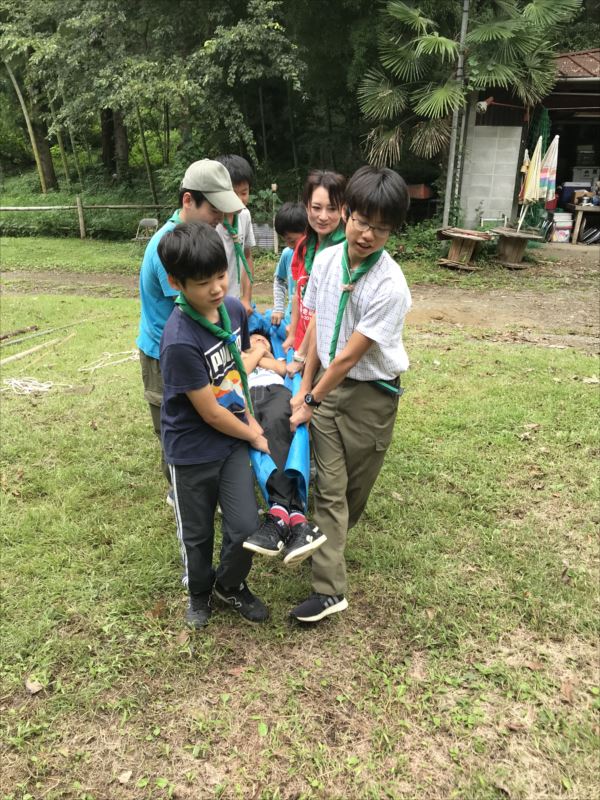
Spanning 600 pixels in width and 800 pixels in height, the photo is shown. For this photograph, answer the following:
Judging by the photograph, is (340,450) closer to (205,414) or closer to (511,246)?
(205,414)

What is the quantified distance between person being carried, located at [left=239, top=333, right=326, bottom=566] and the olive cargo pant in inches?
3.8

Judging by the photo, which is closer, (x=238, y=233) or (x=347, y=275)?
(x=347, y=275)

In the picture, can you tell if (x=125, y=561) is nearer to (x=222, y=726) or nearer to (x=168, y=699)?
(x=168, y=699)

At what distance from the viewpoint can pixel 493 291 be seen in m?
8.96

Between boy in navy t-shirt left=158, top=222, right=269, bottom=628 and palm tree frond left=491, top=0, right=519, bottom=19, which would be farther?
palm tree frond left=491, top=0, right=519, bottom=19

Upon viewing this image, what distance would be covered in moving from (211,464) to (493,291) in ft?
25.3

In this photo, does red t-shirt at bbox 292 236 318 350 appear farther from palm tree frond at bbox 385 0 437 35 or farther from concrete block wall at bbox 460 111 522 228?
concrete block wall at bbox 460 111 522 228

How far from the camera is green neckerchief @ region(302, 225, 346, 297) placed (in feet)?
9.74

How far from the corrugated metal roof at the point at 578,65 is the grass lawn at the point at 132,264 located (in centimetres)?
329

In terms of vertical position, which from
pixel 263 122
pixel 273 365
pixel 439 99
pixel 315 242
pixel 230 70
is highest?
pixel 230 70

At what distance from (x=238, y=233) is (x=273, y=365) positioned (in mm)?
774

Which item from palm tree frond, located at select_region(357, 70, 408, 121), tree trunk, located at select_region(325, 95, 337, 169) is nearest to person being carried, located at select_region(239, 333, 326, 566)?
palm tree frond, located at select_region(357, 70, 408, 121)

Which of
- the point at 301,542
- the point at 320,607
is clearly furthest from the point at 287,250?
the point at 320,607

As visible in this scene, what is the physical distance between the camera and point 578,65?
11.5m
